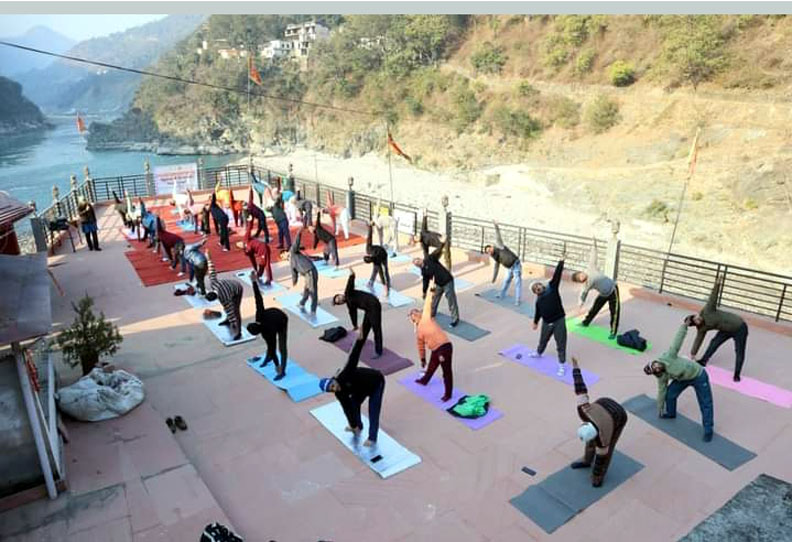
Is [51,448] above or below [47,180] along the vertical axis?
above

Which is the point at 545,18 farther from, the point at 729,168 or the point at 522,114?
the point at 729,168

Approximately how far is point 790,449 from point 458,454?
12.9 feet

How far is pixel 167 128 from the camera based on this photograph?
260 feet

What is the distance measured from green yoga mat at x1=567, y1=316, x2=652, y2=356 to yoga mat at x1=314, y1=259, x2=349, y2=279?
17.4 feet

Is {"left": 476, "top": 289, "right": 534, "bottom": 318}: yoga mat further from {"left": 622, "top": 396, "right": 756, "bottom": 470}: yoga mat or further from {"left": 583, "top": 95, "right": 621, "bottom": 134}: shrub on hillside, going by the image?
{"left": 583, "top": 95, "right": 621, "bottom": 134}: shrub on hillside

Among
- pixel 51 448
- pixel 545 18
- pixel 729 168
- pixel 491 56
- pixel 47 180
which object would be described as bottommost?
pixel 47 180

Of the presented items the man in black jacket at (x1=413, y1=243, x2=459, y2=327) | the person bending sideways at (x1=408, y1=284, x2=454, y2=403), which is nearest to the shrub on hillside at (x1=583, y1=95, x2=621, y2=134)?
the man in black jacket at (x1=413, y1=243, x2=459, y2=327)

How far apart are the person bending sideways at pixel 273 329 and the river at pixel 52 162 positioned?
47.2 m

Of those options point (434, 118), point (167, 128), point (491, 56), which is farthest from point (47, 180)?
point (491, 56)

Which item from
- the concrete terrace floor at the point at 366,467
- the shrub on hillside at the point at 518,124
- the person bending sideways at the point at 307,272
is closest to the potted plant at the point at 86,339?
the concrete terrace floor at the point at 366,467

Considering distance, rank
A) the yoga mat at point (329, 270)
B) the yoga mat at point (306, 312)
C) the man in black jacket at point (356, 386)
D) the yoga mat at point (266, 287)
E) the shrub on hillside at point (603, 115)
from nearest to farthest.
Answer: the man in black jacket at point (356, 386) → the yoga mat at point (306, 312) → the yoga mat at point (266, 287) → the yoga mat at point (329, 270) → the shrub on hillside at point (603, 115)

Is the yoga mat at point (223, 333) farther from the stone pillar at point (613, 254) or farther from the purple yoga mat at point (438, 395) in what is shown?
the stone pillar at point (613, 254)

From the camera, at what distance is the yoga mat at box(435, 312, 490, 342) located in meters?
9.91

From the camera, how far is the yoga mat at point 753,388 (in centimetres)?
777
